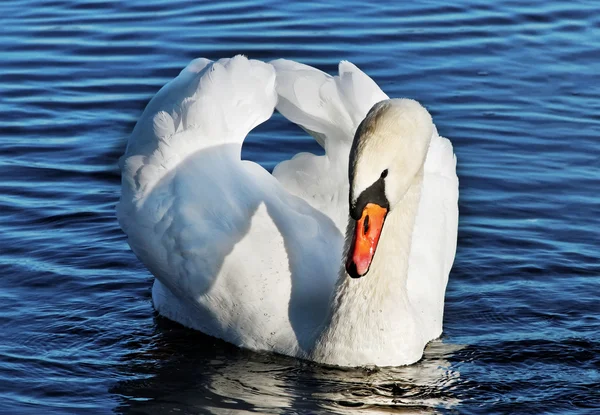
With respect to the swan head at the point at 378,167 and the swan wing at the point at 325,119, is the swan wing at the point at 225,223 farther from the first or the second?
the swan head at the point at 378,167

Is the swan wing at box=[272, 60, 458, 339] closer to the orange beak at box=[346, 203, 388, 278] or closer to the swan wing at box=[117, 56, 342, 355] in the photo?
the swan wing at box=[117, 56, 342, 355]

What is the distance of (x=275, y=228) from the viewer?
758cm

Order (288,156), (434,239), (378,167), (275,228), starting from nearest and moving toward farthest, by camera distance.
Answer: (378,167)
(275,228)
(434,239)
(288,156)

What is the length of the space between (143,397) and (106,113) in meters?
5.65

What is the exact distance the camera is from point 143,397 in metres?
7.07

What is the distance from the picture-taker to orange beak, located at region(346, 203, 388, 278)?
633 centimetres

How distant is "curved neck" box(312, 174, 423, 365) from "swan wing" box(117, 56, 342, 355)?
229 mm

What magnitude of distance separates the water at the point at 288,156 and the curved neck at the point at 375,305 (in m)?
0.14

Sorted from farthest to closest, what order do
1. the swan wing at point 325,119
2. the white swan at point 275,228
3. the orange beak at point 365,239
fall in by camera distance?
1. the swan wing at point 325,119
2. the white swan at point 275,228
3. the orange beak at point 365,239

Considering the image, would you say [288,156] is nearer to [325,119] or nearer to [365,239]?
[325,119]

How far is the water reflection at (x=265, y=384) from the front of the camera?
22.7ft

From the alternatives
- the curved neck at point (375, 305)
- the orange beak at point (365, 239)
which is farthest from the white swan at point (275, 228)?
the orange beak at point (365, 239)

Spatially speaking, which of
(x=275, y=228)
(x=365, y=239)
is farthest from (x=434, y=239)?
(x=365, y=239)

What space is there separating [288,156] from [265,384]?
421cm
